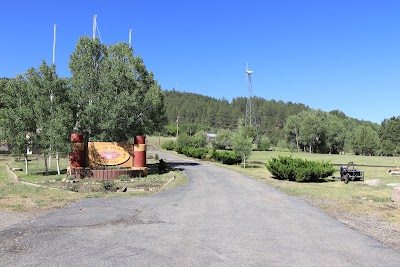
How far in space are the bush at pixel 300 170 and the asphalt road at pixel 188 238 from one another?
10910 mm

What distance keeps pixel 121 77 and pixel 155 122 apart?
32.7 ft

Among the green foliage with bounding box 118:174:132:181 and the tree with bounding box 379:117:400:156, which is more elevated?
the tree with bounding box 379:117:400:156

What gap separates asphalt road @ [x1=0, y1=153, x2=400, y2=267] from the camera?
691 centimetres

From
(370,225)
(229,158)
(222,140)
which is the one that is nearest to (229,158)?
(229,158)

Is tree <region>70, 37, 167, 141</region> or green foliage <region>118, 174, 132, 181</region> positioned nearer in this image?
green foliage <region>118, 174, 132, 181</region>

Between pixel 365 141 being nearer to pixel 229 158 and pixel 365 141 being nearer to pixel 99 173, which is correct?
pixel 229 158

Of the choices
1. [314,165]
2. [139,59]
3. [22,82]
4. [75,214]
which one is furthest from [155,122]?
[75,214]

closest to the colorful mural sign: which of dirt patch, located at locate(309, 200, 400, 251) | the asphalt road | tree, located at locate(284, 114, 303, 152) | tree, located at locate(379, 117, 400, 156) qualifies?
the asphalt road

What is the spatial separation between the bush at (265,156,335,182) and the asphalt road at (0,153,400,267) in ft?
35.8

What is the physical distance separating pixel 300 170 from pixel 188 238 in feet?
55.3

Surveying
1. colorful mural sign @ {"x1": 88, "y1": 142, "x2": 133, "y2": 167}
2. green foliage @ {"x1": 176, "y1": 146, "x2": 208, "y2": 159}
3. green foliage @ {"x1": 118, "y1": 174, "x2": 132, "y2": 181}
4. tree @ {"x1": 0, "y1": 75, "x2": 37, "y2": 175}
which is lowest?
green foliage @ {"x1": 118, "y1": 174, "x2": 132, "y2": 181}

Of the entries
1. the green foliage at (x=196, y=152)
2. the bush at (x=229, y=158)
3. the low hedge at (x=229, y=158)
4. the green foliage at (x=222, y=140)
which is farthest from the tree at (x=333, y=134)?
the bush at (x=229, y=158)

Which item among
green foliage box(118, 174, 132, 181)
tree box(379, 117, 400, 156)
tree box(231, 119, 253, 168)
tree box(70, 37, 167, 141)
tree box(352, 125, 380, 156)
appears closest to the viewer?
green foliage box(118, 174, 132, 181)

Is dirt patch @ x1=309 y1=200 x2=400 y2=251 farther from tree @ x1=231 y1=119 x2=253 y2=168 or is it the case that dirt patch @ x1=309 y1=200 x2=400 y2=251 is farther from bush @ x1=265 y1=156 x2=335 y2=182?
tree @ x1=231 y1=119 x2=253 y2=168
